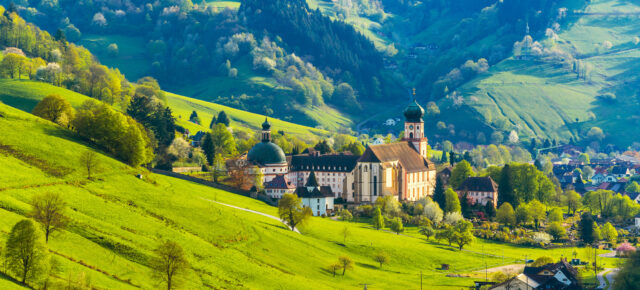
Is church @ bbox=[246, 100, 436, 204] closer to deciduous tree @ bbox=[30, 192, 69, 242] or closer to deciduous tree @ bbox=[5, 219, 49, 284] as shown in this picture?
deciduous tree @ bbox=[30, 192, 69, 242]

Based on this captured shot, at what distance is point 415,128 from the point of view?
590ft

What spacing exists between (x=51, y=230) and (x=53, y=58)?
114 m

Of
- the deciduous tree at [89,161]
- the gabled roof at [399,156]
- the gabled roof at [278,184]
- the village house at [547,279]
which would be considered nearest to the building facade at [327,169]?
the gabled roof at [399,156]

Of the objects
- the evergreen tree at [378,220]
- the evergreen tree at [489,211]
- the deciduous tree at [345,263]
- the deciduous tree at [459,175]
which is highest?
the deciduous tree at [459,175]

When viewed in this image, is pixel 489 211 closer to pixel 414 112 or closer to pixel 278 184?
pixel 414 112

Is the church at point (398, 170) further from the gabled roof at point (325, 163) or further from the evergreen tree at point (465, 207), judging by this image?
the evergreen tree at point (465, 207)

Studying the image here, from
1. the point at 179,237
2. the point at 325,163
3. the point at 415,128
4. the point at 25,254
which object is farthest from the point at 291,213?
the point at 415,128

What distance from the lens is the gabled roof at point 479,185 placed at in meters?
158

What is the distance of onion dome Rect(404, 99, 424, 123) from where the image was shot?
588 ft

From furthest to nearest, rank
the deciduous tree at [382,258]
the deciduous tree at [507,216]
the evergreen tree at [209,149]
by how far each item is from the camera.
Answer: the evergreen tree at [209,149]
the deciduous tree at [507,216]
the deciduous tree at [382,258]

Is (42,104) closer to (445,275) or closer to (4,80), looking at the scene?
(4,80)

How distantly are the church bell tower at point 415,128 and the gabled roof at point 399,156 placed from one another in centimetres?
169

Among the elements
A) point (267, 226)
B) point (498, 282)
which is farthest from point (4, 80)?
point (498, 282)

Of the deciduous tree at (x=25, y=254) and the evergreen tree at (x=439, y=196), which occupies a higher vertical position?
the evergreen tree at (x=439, y=196)
